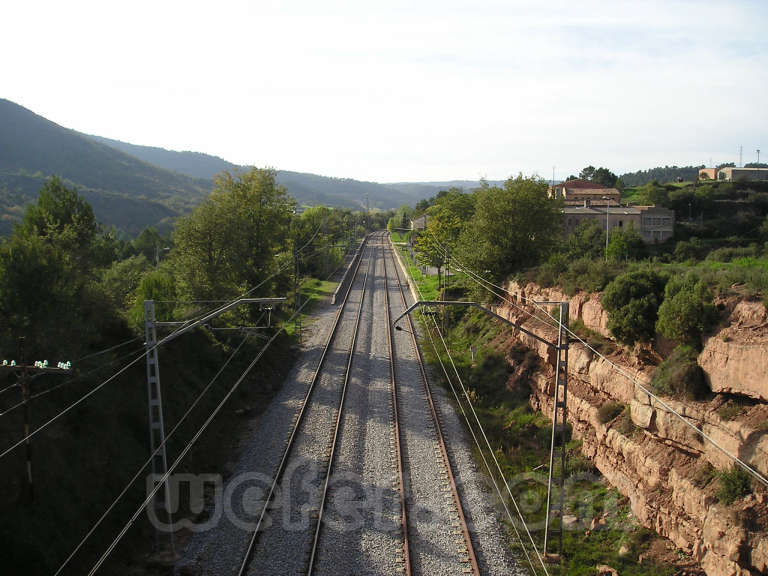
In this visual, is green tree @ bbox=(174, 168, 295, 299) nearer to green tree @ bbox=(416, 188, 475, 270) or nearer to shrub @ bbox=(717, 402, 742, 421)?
green tree @ bbox=(416, 188, 475, 270)

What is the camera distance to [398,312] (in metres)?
41.3

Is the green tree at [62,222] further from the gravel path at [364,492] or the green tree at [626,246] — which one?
the green tree at [626,246]

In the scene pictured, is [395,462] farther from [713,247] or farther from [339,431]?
[713,247]

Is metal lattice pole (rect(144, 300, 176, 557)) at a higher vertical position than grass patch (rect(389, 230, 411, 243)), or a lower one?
lower

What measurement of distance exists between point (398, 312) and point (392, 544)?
92.9ft

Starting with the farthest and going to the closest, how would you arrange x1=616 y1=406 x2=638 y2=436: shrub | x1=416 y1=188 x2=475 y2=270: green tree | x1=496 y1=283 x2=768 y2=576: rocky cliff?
x1=416 y1=188 x2=475 y2=270: green tree
x1=616 y1=406 x2=638 y2=436: shrub
x1=496 y1=283 x2=768 y2=576: rocky cliff

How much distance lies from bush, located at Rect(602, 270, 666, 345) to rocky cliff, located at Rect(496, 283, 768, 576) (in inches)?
29.5

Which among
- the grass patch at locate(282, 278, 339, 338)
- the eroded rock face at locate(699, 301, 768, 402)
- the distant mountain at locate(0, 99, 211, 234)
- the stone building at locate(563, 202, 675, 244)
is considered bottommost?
the grass patch at locate(282, 278, 339, 338)

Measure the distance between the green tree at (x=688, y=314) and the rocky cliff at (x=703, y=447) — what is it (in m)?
0.44

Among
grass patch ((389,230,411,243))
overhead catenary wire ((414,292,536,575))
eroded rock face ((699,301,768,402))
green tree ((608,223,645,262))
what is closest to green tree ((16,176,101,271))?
overhead catenary wire ((414,292,536,575))

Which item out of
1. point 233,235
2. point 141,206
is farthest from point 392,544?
point 141,206

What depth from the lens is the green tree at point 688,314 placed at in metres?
14.0

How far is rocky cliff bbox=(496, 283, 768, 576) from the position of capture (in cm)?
1067

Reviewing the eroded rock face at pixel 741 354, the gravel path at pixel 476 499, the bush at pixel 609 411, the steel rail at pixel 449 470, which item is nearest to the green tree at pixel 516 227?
the steel rail at pixel 449 470
